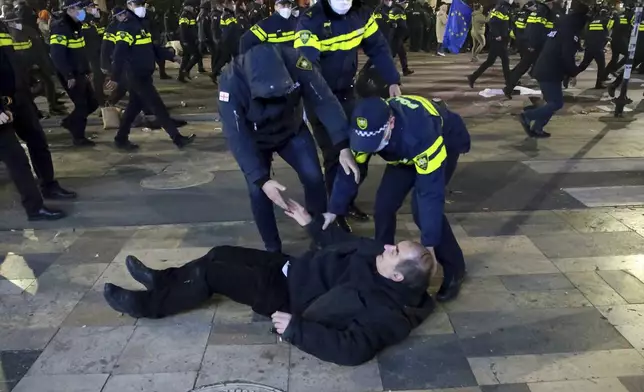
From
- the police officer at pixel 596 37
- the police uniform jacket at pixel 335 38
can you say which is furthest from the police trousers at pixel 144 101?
the police officer at pixel 596 37

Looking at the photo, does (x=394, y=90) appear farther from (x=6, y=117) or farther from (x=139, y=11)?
(x=139, y=11)

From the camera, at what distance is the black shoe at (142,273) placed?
3518mm

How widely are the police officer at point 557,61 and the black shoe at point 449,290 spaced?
4.62 metres

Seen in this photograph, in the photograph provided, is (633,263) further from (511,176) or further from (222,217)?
(222,217)

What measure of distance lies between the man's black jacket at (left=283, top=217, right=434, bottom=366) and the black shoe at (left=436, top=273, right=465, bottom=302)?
1.43ft

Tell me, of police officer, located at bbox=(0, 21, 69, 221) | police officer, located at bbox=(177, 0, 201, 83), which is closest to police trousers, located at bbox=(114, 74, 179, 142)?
police officer, located at bbox=(0, 21, 69, 221)

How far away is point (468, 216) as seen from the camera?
508 centimetres

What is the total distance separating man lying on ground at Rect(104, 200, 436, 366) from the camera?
2.88m

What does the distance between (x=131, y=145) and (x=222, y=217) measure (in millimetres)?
3044

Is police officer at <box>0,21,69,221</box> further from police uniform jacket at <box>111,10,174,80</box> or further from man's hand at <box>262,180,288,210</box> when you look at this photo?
man's hand at <box>262,180,288,210</box>

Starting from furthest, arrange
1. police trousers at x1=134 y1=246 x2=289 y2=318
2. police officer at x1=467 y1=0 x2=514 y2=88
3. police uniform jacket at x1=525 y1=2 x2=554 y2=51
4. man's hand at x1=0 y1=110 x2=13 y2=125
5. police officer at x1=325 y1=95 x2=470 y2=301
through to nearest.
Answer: police officer at x1=467 y1=0 x2=514 y2=88
police uniform jacket at x1=525 y1=2 x2=554 y2=51
man's hand at x1=0 y1=110 x2=13 y2=125
police trousers at x1=134 y1=246 x2=289 y2=318
police officer at x1=325 y1=95 x2=470 y2=301

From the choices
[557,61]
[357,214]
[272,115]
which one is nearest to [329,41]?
[272,115]

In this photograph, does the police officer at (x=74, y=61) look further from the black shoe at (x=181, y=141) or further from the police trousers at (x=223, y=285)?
the police trousers at (x=223, y=285)

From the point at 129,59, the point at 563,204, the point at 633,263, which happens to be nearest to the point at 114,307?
the point at 633,263
